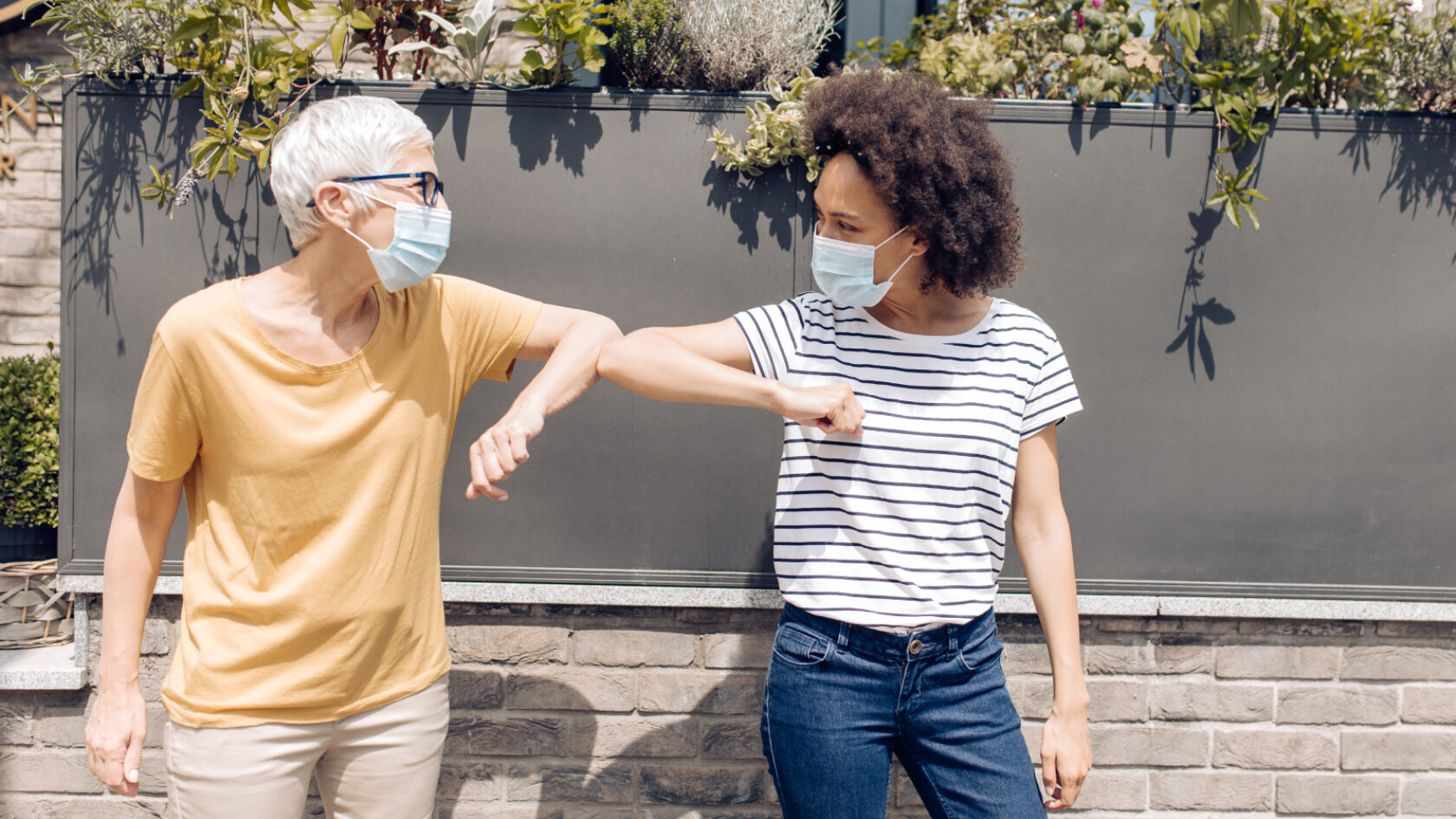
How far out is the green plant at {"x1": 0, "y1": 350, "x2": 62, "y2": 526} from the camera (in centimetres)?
288

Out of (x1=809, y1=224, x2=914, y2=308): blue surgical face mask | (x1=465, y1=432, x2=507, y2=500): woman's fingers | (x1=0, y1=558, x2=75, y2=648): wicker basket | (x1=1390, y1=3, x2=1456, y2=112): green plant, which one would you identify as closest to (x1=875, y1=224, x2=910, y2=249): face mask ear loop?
(x1=809, y1=224, x2=914, y2=308): blue surgical face mask

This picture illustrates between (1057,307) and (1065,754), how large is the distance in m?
1.27

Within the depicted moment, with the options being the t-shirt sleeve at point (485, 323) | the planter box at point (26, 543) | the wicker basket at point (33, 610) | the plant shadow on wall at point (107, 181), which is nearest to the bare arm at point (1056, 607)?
the t-shirt sleeve at point (485, 323)

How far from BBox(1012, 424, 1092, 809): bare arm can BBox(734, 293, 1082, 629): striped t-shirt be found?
0.23 ft

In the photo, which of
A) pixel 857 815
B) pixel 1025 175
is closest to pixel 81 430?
pixel 857 815

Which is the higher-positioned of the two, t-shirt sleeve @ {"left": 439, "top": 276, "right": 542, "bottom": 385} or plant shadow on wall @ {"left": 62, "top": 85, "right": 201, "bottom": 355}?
plant shadow on wall @ {"left": 62, "top": 85, "right": 201, "bottom": 355}

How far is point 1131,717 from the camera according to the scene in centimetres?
270

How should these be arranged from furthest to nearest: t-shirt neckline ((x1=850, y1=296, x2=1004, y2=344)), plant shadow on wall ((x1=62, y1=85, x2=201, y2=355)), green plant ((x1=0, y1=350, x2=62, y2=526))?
green plant ((x1=0, y1=350, x2=62, y2=526)) < plant shadow on wall ((x1=62, y1=85, x2=201, y2=355)) < t-shirt neckline ((x1=850, y1=296, x2=1004, y2=344))

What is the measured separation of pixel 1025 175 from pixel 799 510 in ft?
4.45

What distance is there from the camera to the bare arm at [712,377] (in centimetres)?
158

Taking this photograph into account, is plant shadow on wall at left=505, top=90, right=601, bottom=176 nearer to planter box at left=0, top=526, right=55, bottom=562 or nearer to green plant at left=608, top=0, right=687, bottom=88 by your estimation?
green plant at left=608, top=0, right=687, bottom=88

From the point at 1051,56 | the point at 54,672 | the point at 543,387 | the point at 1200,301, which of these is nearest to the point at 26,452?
the point at 54,672

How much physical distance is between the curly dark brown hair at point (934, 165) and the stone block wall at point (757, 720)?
1.26 metres

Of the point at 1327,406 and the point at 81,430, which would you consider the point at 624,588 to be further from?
the point at 1327,406
